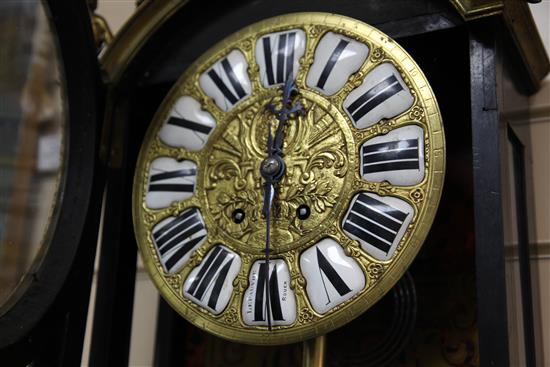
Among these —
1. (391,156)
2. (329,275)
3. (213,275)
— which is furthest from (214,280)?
(391,156)

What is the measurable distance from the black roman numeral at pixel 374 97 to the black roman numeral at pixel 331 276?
0.16 m

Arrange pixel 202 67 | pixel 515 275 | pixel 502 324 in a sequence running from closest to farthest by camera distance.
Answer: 1. pixel 502 324
2. pixel 515 275
3. pixel 202 67

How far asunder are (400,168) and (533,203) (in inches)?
11.6

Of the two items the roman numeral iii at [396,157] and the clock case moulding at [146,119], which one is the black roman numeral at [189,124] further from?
the roman numeral iii at [396,157]

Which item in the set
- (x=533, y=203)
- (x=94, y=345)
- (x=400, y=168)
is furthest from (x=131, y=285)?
(x=533, y=203)

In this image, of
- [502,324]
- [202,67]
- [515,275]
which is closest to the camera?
[502,324]

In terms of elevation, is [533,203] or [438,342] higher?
[533,203]

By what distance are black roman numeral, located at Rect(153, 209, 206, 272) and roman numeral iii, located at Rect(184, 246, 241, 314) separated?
0.10ft

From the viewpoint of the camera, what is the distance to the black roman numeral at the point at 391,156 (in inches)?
34.4

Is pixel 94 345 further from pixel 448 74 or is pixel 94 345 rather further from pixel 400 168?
pixel 448 74

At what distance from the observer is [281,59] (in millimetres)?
984

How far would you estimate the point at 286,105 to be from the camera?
96 centimetres

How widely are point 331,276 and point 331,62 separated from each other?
254 mm

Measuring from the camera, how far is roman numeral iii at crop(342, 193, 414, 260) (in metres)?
0.86
